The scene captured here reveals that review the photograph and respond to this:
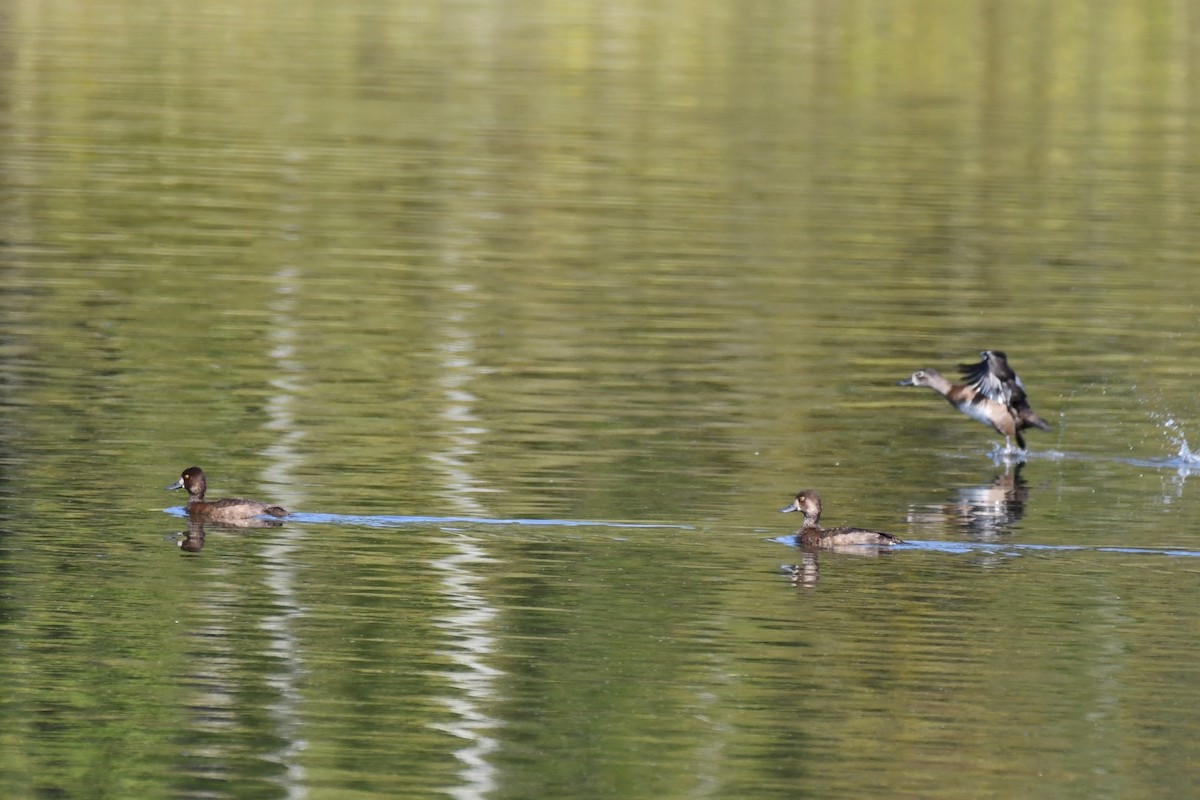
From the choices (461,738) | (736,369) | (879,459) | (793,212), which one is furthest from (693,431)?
(793,212)

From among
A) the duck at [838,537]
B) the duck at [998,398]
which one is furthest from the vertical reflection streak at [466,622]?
the duck at [998,398]

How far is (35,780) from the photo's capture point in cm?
1350

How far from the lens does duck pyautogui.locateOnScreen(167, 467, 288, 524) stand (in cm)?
1928

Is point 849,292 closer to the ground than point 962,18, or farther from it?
closer to the ground

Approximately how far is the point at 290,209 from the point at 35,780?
2782 cm

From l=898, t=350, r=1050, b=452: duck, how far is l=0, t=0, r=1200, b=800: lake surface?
0.46 metres

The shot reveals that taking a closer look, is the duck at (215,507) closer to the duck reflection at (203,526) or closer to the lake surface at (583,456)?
the duck reflection at (203,526)

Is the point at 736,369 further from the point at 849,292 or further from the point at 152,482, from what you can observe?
the point at 152,482

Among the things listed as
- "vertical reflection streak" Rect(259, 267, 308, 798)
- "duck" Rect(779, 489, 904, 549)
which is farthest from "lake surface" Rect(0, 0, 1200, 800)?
"duck" Rect(779, 489, 904, 549)

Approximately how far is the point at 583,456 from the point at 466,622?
228 inches

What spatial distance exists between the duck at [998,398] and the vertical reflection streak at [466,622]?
4766 mm

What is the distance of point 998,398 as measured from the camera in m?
24.2

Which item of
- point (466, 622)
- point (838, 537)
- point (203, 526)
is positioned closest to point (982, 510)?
point (838, 537)

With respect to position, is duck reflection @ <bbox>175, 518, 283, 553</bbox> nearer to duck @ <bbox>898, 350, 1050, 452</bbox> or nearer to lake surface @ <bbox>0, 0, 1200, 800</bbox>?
lake surface @ <bbox>0, 0, 1200, 800</bbox>
